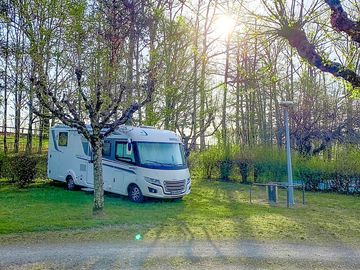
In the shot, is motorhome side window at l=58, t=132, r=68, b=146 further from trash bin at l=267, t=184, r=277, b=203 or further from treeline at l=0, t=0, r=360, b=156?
trash bin at l=267, t=184, r=277, b=203

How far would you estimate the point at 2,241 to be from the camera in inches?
249

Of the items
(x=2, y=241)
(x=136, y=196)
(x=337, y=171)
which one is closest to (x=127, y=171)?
(x=136, y=196)

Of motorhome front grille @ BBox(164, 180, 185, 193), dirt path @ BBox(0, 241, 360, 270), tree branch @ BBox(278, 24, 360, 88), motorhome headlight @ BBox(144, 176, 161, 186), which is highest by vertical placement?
tree branch @ BBox(278, 24, 360, 88)

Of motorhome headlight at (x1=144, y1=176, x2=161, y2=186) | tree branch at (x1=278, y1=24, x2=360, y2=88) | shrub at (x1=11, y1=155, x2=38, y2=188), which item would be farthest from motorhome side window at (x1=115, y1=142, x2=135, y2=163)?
tree branch at (x1=278, y1=24, x2=360, y2=88)

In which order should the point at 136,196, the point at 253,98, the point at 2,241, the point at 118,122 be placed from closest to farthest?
the point at 2,241
the point at 118,122
the point at 136,196
the point at 253,98

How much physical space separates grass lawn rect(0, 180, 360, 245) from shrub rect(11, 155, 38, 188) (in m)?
1.87

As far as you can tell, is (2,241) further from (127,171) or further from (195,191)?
(195,191)

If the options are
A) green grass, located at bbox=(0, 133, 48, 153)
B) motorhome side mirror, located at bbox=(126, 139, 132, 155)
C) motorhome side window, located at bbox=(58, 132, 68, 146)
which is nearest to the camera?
motorhome side mirror, located at bbox=(126, 139, 132, 155)

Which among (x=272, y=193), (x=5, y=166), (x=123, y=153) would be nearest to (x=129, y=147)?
(x=123, y=153)

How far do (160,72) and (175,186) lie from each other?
620 cm

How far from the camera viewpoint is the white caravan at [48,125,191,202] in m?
10.9

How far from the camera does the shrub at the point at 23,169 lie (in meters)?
14.4

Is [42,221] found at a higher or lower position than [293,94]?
lower

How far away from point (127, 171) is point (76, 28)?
5.68 meters
